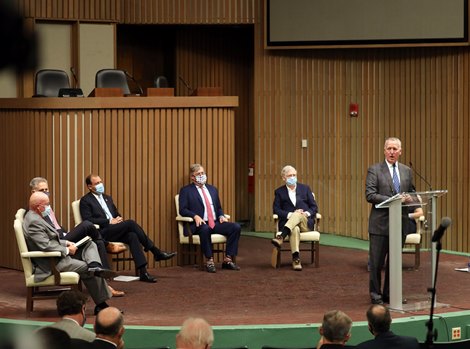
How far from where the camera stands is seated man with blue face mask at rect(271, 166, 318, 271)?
845 cm

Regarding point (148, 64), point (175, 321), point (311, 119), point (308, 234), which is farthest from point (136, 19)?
point (175, 321)

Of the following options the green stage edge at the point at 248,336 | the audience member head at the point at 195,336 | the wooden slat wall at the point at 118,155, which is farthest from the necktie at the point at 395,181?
the audience member head at the point at 195,336

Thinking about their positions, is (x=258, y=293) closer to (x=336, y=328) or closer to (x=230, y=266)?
(x=230, y=266)

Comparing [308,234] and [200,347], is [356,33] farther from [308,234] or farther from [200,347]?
[200,347]

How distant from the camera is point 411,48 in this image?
36.7 ft

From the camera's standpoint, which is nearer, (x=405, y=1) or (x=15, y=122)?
(x=15, y=122)

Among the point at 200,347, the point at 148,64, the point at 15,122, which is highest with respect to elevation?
the point at 148,64

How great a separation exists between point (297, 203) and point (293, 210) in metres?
0.08

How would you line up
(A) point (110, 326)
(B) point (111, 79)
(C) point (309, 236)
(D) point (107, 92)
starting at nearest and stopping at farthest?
(A) point (110, 326) < (D) point (107, 92) < (C) point (309, 236) < (B) point (111, 79)

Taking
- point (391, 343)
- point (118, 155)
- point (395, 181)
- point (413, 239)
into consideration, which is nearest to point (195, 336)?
point (391, 343)

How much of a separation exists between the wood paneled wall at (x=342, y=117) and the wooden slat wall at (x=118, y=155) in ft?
8.57

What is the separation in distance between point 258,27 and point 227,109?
2.69 m

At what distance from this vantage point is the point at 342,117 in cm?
1150

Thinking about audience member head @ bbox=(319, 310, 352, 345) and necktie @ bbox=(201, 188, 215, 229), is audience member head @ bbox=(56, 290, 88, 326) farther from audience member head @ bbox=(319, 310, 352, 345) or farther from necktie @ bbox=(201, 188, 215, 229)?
necktie @ bbox=(201, 188, 215, 229)
